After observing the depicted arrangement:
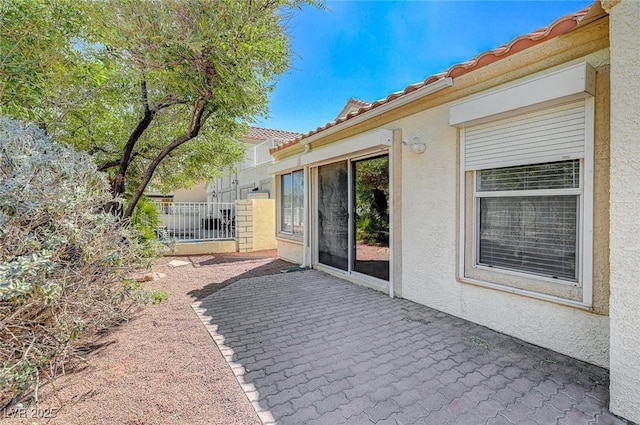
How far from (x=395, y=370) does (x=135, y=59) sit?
749cm

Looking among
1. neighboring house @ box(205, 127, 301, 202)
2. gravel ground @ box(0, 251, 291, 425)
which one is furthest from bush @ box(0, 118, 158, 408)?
neighboring house @ box(205, 127, 301, 202)

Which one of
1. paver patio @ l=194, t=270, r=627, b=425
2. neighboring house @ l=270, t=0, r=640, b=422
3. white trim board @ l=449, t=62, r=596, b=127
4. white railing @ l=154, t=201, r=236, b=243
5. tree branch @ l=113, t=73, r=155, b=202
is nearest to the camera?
neighboring house @ l=270, t=0, r=640, b=422

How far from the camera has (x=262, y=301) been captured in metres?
6.94

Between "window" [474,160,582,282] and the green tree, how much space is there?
17.6ft

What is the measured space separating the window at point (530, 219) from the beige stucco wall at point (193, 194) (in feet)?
80.3

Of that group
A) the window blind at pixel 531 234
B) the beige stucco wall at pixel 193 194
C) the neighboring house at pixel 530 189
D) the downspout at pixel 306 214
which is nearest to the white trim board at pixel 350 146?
the neighboring house at pixel 530 189

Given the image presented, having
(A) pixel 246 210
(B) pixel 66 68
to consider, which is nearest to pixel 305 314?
(B) pixel 66 68

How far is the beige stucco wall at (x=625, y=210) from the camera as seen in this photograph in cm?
293

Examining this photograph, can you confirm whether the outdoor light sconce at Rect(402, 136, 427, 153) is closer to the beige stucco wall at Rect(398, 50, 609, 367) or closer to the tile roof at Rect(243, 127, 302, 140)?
the beige stucco wall at Rect(398, 50, 609, 367)

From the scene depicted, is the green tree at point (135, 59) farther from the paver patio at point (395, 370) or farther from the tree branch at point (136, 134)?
the paver patio at point (395, 370)

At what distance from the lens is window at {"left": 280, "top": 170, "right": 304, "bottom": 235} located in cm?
→ 1110

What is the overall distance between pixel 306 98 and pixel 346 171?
590 centimetres

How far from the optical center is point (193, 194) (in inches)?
1061

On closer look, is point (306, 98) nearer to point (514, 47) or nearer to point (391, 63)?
point (391, 63)
